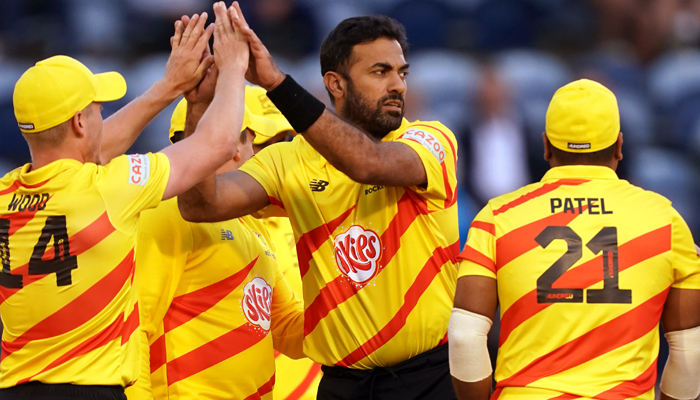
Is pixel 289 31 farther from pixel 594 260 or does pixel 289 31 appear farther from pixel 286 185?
pixel 594 260

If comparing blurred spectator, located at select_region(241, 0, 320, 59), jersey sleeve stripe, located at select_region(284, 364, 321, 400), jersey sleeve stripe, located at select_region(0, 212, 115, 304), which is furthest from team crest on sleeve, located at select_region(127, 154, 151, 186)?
blurred spectator, located at select_region(241, 0, 320, 59)

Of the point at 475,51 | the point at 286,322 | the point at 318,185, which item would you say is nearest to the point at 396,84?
the point at 318,185

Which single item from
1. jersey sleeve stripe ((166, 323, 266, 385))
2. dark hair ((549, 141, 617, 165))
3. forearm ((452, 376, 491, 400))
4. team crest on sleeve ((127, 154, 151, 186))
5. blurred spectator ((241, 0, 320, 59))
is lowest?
forearm ((452, 376, 491, 400))

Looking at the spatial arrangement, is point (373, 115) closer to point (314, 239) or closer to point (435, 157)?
point (435, 157)

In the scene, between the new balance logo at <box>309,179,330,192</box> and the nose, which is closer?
the new balance logo at <box>309,179,330,192</box>

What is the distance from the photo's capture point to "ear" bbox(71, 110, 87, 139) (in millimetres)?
3244

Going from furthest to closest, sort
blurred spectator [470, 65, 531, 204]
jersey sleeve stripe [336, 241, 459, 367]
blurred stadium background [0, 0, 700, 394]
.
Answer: blurred stadium background [0, 0, 700, 394], blurred spectator [470, 65, 531, 204], jersey sleeve stripe [336, 241, 459, 367]

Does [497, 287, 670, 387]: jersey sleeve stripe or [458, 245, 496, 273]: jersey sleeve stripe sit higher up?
[458, 245, 496, 273]: jersey sleeve stripe

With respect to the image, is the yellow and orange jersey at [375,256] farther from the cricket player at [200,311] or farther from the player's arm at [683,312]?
the player's arm at [683,312]

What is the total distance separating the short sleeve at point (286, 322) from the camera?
4.45 metres

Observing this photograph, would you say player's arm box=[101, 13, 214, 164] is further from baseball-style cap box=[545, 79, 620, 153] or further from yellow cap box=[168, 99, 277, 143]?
baseball-style cap box=[545, 79, 620, 153]

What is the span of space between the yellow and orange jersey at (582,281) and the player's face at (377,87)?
3.58ft

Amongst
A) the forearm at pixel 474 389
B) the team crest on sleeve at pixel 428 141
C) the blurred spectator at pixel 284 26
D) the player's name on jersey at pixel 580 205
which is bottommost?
the forearm at pixel 474 389

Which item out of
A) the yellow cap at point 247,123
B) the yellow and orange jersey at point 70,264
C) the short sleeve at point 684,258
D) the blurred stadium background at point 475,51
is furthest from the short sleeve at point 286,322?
the blurred stadium background at point 475,51
